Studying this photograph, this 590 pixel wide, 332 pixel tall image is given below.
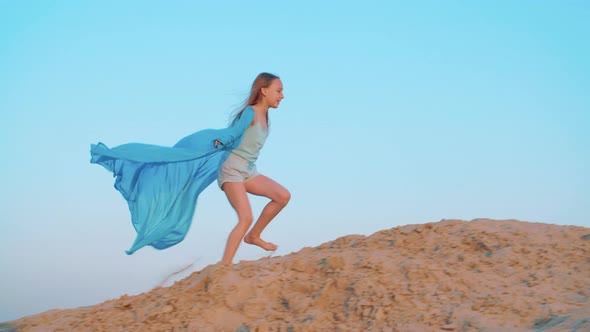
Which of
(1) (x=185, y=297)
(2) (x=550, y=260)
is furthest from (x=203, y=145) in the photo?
(2) (x=550, y=260)

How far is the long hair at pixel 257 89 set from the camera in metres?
6.69

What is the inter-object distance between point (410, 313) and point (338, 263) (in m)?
0.93

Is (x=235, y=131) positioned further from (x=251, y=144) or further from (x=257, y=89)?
(x=257, y=89)

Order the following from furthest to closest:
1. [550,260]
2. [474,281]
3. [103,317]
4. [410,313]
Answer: [103,317] → [550,260] → [474,281] → [410,313]

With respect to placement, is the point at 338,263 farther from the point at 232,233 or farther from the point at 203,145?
the point at 203,145

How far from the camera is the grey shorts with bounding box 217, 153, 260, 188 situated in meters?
6.44

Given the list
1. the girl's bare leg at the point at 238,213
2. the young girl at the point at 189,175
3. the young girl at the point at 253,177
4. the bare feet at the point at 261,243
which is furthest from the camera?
the bare feet at the point at 261,243

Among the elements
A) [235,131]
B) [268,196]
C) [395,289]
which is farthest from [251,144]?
[395,289]

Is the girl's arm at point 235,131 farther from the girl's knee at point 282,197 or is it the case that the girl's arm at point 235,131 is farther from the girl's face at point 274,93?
the girl's knee at point 282,197

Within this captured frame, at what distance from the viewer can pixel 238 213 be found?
6.31m

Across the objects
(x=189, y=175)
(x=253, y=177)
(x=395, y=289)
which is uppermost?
(x=189, y=175)

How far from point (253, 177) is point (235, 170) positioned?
0.67 feet

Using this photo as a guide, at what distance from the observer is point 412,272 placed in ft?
16.8

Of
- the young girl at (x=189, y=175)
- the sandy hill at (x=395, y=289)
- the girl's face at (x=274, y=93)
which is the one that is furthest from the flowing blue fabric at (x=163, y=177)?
the sandy hill at (x=395, y=289)
